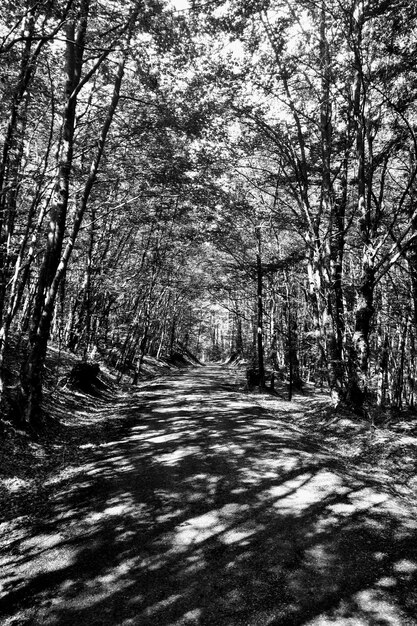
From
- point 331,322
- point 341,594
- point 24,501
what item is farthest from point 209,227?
point 341,594

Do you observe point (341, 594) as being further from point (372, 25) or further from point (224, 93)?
point (224, 93)

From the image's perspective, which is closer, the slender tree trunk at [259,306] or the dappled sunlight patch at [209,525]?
the dappled sunlight patch at [209,525]

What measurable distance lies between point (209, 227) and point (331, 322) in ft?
38.7

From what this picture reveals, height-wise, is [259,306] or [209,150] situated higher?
[209,150]

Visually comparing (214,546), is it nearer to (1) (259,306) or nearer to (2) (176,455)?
(2) (176,455)

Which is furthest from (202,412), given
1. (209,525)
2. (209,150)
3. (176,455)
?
(209,150)

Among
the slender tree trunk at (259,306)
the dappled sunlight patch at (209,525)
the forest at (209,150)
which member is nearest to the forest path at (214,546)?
the dappled sunlight patch at (209,525)

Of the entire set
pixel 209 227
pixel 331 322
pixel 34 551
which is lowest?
pixel 34 551

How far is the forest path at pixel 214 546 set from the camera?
4027 mm

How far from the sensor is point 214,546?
518cm

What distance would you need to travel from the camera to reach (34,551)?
509 cm

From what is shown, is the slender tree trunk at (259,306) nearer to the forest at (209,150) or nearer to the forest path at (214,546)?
the forest at (209,150)

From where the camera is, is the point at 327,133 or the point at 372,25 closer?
the point at 372,25

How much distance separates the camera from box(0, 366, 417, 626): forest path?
4.03 meters
